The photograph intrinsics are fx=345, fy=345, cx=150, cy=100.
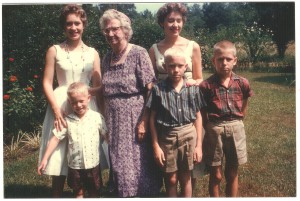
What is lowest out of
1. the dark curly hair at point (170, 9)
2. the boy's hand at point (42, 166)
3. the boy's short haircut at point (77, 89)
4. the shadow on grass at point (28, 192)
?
the shadow on grass at point (28, 192)

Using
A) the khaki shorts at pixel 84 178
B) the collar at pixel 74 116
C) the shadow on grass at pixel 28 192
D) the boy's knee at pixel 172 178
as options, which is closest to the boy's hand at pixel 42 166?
the khaki shorts at pixel 84 178

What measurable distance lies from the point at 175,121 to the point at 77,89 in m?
0.79

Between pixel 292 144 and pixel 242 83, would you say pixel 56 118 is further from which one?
pixel 292 144

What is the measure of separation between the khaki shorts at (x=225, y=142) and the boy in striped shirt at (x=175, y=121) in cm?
9

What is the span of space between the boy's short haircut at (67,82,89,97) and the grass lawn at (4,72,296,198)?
1215 mm

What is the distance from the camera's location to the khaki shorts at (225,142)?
262 cm

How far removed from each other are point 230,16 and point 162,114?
10.4 metres

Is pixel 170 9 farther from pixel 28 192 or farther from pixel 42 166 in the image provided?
pixel 28 192

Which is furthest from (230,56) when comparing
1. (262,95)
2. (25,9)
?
(262,95)

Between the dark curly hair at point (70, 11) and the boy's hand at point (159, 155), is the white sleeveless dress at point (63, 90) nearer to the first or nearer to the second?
the dark curly hair at point (70, 11)

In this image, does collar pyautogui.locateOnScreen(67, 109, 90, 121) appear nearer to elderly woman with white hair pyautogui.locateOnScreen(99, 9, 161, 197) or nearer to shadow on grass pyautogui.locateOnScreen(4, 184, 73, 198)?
elderly woman with white hair pyautogui.locateOnScreen(99, 9, 161, 197)

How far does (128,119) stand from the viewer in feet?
8.92

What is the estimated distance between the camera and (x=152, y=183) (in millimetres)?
2812

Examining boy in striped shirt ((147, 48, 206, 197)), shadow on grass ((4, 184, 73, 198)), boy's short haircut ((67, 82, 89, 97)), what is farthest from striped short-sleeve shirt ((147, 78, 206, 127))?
shadow on grass ((4, 184, 73, 198))
